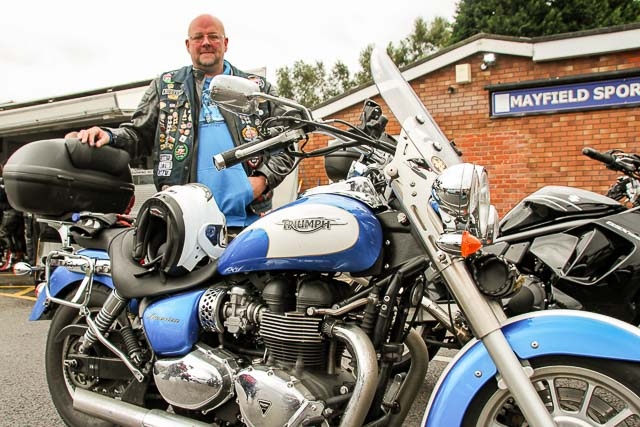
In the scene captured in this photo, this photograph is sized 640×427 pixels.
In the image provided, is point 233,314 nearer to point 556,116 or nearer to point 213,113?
point 213,113

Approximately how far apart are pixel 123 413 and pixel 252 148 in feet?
4.20

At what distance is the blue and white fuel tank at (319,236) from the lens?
1.95 m

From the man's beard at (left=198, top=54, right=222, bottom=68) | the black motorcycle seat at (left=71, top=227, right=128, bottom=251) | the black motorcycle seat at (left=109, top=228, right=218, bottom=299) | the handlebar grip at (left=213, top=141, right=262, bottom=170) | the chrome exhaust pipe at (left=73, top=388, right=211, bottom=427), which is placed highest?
the man's beard at (left=198, top=54, right=222, bottom=68)

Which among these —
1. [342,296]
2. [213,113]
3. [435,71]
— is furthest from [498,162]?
[342,296]

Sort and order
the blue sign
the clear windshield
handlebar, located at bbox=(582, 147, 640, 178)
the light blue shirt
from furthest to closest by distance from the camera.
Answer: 1. the blue sign
2. handlebar, located at bbox=(582, 147, 640, 178)
3. the light blue shirt
4. the clear windshield

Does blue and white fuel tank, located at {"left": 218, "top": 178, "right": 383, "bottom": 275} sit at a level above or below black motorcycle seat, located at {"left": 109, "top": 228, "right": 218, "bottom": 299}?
above

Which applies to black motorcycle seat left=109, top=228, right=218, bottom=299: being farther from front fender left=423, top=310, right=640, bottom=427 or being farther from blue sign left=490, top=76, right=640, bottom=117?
blue sign left=490, top=76, right=640, bottom=117

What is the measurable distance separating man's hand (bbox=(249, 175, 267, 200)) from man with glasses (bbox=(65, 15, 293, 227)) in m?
0.04

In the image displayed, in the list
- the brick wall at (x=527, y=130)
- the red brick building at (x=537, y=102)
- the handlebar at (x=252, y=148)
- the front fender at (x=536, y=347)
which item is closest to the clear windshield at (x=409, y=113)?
the handlebar at (x=252, y=148)

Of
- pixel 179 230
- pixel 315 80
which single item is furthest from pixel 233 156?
pixel 315 80

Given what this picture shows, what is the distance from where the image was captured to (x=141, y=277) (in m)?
2.48

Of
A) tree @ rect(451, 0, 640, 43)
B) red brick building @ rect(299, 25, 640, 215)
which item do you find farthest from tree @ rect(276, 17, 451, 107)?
red brick building @ rect(299, 25, 640, 215)

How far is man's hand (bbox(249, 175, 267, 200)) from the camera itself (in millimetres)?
2916

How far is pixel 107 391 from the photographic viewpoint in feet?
8.82
